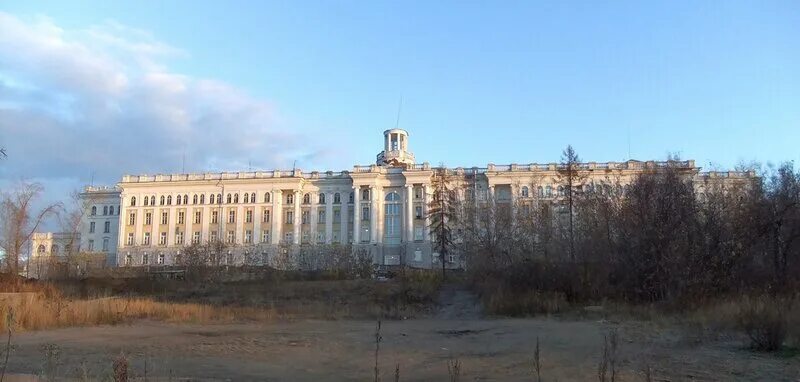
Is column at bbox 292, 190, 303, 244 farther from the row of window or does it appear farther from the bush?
the bush

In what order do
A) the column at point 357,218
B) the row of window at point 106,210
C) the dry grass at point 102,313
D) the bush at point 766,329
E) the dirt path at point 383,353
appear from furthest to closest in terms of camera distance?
1. the row of window at point 106,210
2. the column at point 357,218
3. the dry grass at point 102,313
4. the bush at point 766,329
5. the dirt path at point 383,353

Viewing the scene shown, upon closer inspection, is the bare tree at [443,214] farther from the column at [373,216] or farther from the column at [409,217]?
the column at [373,216]

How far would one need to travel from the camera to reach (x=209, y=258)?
80250mm

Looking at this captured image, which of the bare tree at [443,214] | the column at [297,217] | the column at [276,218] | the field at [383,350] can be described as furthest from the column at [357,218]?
the field at [383,350]

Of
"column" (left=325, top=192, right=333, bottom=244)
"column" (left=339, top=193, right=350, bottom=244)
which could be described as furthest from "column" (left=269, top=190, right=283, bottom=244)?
"column" (left=339, top=193, right=350, bottom=244)

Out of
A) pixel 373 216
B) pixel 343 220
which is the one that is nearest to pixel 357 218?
pixel 373 216

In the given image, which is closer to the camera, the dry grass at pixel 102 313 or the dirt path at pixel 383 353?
the dirt path at pixel 383 353

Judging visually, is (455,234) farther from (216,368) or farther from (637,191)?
(216,368)

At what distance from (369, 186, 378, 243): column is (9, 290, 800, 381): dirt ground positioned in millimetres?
96404

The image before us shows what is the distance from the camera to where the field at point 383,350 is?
12.5m

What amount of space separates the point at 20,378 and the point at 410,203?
111251 millimetres

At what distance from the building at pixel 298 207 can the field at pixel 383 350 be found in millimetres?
90552

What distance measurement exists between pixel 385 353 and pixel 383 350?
0.67 metres

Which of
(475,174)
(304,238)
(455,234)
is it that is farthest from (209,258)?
(475,174)
